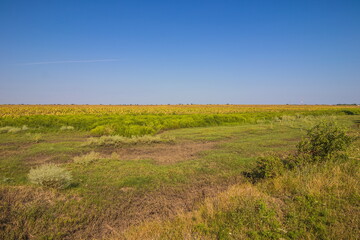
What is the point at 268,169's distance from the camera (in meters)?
7.34

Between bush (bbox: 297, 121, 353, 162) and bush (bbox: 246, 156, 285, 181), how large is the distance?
1.15 metres

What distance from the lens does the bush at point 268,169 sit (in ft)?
23.6

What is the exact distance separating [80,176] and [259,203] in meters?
6.85

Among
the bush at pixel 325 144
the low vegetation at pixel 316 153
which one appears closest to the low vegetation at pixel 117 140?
the low vegetation at pixel 316 153

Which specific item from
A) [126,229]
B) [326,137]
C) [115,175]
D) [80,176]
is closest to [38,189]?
[80,176]

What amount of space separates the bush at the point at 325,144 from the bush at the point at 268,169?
115cm

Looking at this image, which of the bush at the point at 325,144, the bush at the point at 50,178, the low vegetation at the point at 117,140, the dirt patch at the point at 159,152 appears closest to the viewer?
the bush at the point at 50,178

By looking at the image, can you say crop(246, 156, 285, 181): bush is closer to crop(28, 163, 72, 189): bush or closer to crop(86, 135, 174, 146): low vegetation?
crop(28, 163, 72, 189): bush

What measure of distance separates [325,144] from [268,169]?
2.69 metres

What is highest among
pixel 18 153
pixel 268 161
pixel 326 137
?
pixel 326 137

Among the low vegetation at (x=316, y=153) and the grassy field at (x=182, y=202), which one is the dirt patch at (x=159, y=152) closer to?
the grassy field at (x=182, y=202)

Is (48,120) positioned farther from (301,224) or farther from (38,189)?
(301,224)

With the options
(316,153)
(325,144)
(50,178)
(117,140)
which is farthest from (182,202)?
(117,140)

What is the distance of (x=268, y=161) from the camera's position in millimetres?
7680
